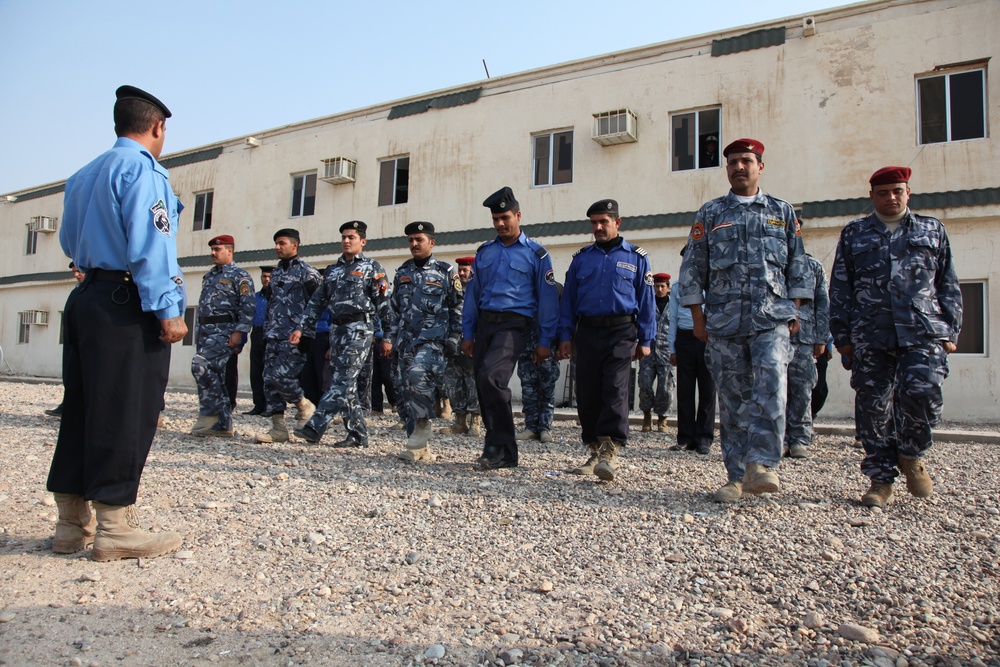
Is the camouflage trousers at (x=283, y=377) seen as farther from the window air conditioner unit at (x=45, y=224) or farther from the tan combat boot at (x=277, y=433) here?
the window air conditioner unit at (x=45, y=224)

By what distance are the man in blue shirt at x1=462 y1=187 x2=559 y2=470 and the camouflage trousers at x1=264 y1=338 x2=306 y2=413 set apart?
7.51 feet

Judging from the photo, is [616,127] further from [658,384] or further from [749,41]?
[658,384]

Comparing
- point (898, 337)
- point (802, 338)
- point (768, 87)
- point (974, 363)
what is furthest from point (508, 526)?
point (768, 87)

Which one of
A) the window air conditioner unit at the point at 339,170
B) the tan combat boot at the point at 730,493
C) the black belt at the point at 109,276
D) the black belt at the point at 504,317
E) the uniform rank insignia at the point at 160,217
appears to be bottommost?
the tan combat boot at the point at 730,493

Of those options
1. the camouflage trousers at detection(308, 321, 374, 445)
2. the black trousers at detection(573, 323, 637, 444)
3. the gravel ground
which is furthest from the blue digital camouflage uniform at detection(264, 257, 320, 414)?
the black trousers at detection(573, 323, 637, 444)

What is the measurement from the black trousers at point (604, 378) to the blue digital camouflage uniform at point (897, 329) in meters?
1.38

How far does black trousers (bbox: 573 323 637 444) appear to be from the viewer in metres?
4.89

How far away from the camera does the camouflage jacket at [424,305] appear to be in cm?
588

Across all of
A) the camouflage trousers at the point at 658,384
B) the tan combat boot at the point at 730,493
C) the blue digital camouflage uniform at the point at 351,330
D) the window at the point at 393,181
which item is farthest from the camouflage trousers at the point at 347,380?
the window at the point at 393,181

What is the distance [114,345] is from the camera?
9.75 ft

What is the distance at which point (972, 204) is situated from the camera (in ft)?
34.4

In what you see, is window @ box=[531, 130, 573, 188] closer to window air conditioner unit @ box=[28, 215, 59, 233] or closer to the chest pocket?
the chest pocket

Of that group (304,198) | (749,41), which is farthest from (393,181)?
(749,41)

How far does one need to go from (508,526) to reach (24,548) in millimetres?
2241
